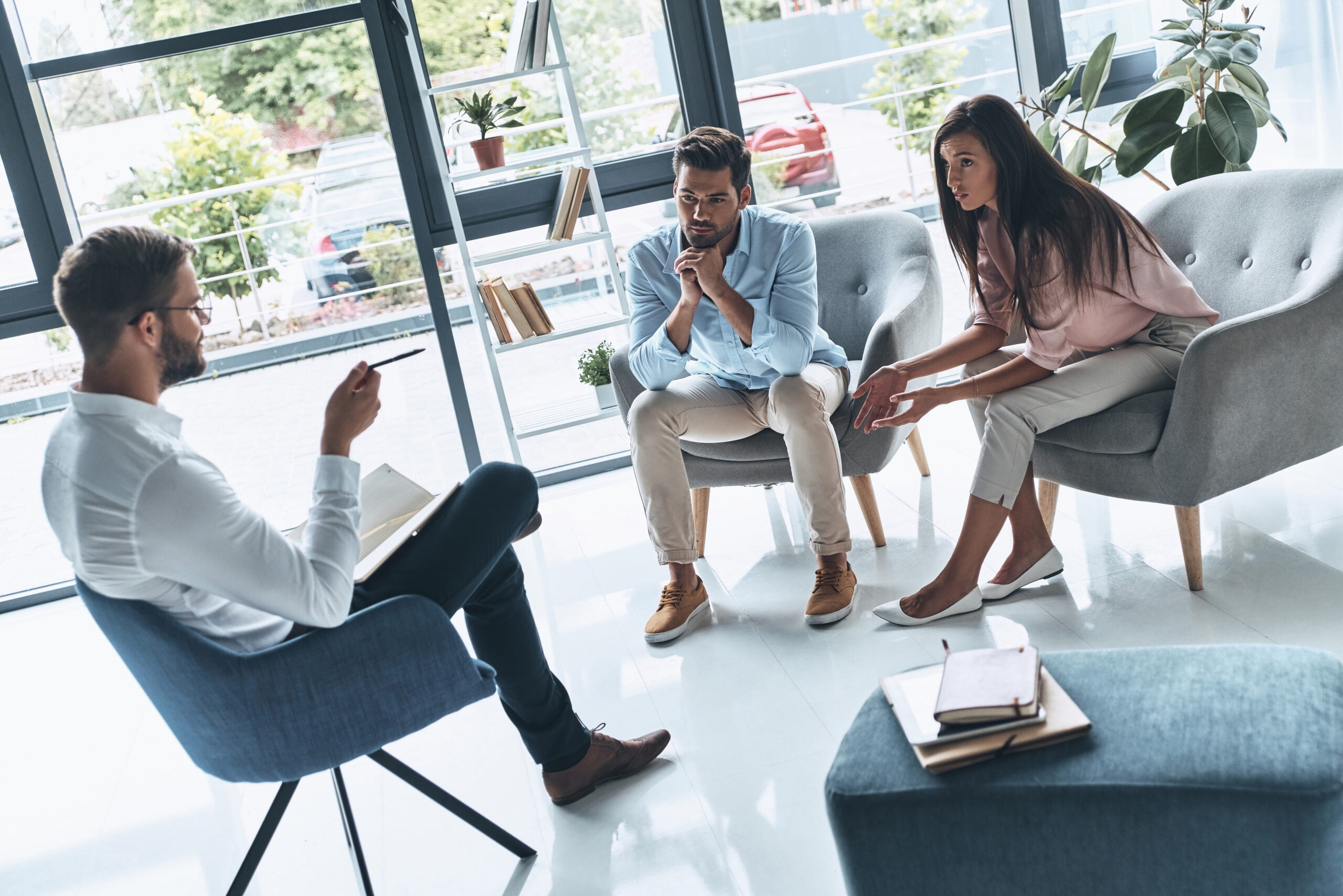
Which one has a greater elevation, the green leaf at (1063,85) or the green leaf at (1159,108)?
the green leaf at (1063,85)

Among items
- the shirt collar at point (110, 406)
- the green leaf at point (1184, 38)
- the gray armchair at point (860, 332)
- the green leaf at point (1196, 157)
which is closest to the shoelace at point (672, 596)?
the gray armchair at point (860, 332)

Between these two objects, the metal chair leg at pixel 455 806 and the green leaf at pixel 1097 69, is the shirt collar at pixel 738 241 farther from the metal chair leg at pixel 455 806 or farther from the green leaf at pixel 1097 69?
the metal chair leg at pixel 455 806

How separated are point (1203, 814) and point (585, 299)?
113 inches

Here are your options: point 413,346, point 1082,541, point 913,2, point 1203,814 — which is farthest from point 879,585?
point 913,2

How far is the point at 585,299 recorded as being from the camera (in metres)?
3.80

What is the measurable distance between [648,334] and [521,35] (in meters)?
1.09

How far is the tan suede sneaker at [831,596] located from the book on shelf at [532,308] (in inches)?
50.9

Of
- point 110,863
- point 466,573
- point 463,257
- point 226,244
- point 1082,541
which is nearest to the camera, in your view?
point 466,573

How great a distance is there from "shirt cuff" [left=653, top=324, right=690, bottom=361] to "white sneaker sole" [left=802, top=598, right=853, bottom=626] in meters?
0.68

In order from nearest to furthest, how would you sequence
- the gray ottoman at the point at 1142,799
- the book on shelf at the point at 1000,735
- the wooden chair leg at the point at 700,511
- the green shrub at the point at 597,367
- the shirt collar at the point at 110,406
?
the gray ottoman at the point at 1142,799 < the book on shelf at the point at 1000,735 < the shirt collar at the point at 110,406 < the wooden chair leg at the point at 700,511 < the green shrub at the point at 597,367

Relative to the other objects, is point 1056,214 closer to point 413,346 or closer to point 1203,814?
point 1203,814

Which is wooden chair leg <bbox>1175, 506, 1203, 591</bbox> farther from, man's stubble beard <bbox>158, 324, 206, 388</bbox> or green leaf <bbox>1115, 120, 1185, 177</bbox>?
man's stubble beard <bbox>158, 324, 206, 388</bbox>

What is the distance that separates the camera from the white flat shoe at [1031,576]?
8.16 feet

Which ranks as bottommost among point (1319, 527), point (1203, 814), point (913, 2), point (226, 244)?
point (1319, 527)
